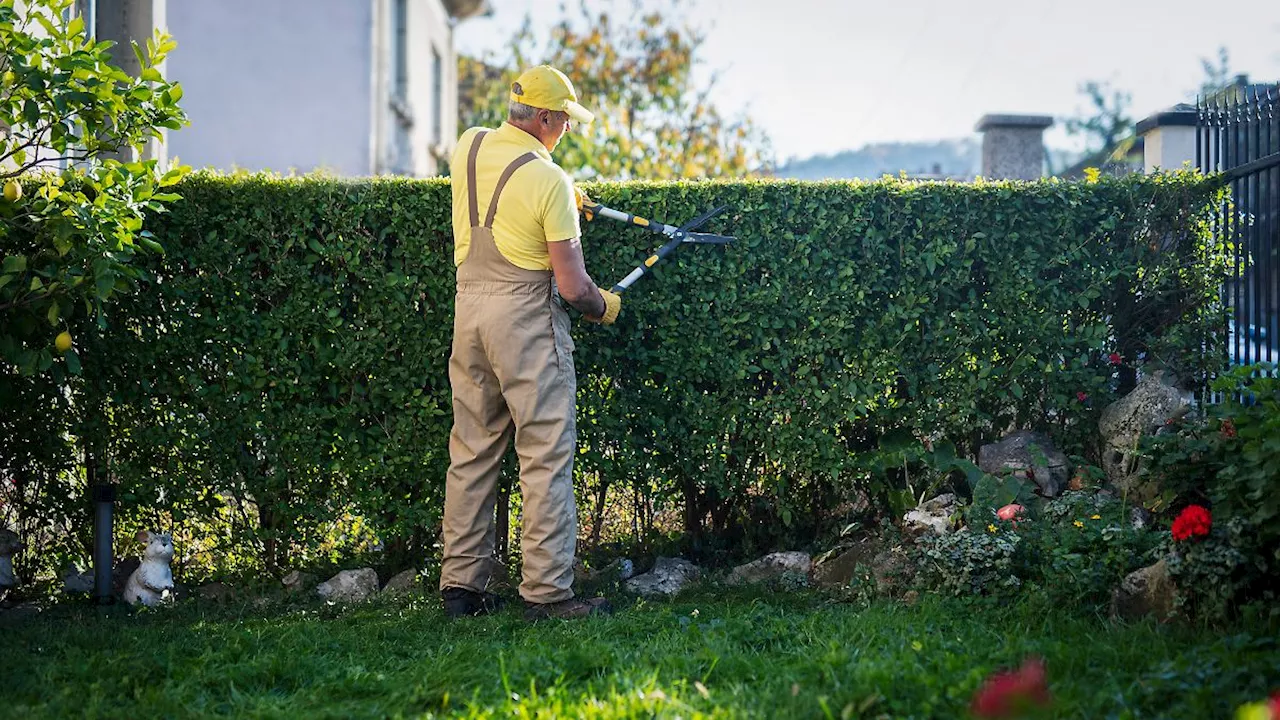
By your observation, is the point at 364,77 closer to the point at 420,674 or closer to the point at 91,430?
the point at 91,430

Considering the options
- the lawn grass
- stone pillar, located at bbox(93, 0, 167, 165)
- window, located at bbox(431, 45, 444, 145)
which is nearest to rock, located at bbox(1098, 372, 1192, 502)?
the lawn grass

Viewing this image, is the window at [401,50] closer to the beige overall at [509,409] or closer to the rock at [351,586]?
the rock at [351,586]

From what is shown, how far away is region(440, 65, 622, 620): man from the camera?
4.70 m

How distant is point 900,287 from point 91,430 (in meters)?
3.86

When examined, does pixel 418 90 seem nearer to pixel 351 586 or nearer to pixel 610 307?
pixel 351 586

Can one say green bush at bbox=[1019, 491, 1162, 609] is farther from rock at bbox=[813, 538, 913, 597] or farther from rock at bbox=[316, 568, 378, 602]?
rock at bbox=[316, 568, 378, 602]

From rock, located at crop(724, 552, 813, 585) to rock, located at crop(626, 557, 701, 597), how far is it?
0.20 metres

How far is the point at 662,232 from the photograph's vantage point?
552cm

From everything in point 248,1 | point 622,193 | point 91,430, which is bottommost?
point 91,430

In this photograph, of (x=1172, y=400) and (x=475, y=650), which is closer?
(x=475, y=650)

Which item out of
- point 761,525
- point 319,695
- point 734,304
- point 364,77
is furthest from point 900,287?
point 364,77

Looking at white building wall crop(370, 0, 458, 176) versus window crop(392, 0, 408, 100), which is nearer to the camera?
white building wall crop(370, 0, 458, 176)

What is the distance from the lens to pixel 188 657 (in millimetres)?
4234

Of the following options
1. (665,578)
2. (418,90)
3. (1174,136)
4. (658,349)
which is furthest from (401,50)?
(665,578)
